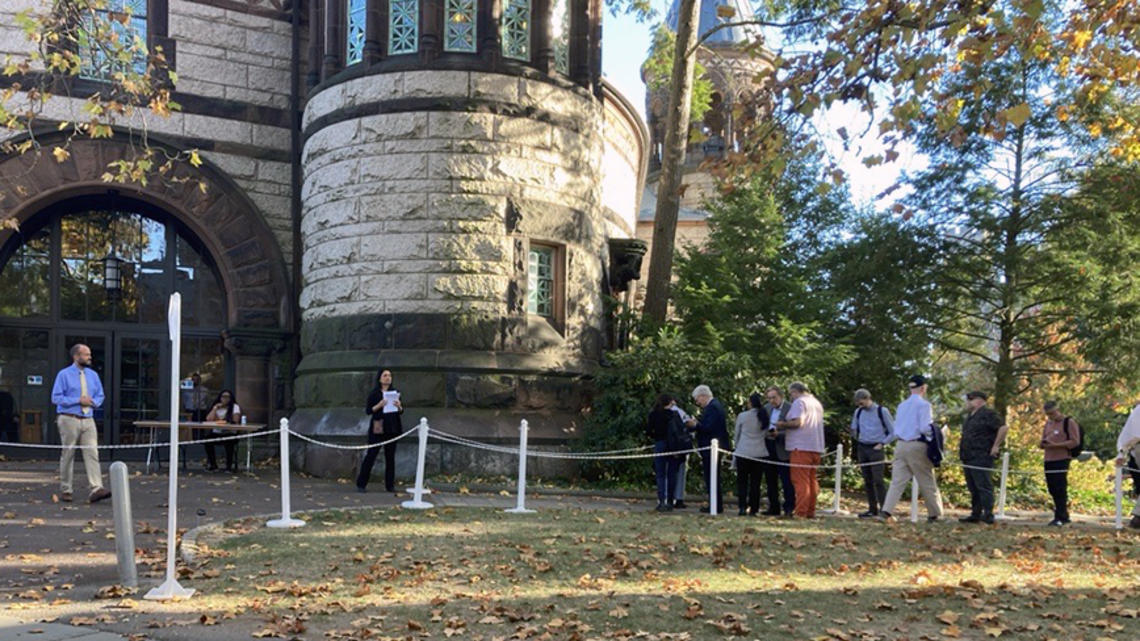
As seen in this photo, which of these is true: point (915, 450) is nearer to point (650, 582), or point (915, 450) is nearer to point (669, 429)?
point (669, 429)

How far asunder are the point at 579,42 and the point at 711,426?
6.98m

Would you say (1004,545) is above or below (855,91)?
below

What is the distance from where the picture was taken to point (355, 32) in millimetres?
16359

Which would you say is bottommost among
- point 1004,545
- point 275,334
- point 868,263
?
point 1004,545

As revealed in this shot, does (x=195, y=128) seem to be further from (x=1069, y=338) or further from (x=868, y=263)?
(x=1069, y=338)

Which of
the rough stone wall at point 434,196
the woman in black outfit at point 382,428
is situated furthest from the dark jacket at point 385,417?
the rough stone wall at point 434,196

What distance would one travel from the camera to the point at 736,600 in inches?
277

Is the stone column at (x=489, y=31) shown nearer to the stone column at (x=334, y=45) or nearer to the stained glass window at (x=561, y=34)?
the stained glass window at (x=561, y=34)

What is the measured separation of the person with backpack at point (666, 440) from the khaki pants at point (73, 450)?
630cm

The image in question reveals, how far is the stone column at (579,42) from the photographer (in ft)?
55.3

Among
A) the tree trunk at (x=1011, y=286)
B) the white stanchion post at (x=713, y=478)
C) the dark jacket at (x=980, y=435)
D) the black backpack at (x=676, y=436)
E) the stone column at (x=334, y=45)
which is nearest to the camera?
the white stanchion post at (x=713, y=478)

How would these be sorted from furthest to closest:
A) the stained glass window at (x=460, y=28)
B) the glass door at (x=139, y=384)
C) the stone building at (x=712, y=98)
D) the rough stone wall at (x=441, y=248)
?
the stone building at (x=712, y=98)
the glass door at (x=139, y=384)
the stained glass window at (x=460, y=28)
the rough stone wall at (x=441, y=248)

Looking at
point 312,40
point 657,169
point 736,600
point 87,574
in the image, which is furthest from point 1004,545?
point 657,169

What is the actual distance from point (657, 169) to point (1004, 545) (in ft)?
117
